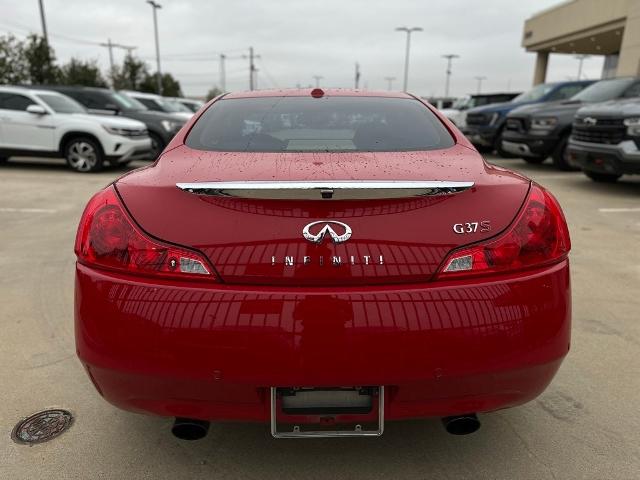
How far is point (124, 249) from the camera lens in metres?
1.66

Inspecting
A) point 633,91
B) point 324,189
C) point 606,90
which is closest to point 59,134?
point 324,189

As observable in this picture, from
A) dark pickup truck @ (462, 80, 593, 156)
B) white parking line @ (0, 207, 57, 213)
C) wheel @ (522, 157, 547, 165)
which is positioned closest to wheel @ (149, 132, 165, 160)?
white parking line @ (0, 207, 57, 213)

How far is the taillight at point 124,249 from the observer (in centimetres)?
161

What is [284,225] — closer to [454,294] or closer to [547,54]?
[454,294]

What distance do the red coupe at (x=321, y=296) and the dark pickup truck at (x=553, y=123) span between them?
871cm

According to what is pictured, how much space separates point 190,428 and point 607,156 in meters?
7.13

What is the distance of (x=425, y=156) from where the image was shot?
2014 millimetres

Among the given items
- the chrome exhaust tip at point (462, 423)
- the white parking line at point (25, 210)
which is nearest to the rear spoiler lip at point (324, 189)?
the chrome exhaust tip at point (462, 423)

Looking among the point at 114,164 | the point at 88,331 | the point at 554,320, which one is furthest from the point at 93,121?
the point at 554,320

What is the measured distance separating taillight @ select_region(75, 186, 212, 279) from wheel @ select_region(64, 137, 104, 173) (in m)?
8.89

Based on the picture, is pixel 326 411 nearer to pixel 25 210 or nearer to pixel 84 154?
pixel 25 210

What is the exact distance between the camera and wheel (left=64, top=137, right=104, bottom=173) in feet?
32.4

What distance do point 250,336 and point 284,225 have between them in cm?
34

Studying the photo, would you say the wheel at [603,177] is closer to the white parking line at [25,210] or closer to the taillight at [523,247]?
the taillight at [523,247]
